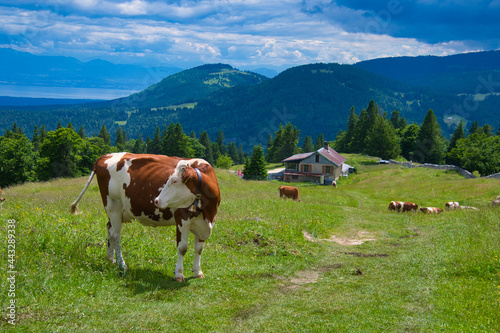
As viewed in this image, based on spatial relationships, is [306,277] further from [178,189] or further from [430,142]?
[430,142]

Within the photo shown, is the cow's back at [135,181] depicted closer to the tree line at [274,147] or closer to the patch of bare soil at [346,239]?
the patch of bare soil at [346,239]

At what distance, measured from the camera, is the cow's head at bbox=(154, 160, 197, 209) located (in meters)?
9.03

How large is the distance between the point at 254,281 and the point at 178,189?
3331 millimetres

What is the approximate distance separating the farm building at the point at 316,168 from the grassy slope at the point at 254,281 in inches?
2169

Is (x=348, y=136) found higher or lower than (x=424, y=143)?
higher

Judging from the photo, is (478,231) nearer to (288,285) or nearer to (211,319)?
(288,285)

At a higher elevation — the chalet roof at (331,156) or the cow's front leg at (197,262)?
the cow's front leg at (197,262)

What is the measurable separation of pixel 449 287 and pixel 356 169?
75.4 meters

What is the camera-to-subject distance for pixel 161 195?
9.06 m

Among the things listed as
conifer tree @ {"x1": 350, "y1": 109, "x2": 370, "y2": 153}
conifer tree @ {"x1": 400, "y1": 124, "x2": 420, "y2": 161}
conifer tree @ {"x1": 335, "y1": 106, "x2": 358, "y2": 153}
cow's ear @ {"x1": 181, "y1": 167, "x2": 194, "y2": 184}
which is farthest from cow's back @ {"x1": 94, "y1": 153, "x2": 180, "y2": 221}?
conifer tree @ {"x1": 335, "y1": 106, "x2": 358, "y2": 153}

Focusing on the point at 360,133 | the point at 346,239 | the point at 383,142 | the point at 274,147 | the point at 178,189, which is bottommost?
the point at 274,147

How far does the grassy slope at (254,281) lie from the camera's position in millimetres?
6879

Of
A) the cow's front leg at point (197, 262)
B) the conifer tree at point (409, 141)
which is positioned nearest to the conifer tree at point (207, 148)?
the conifer tree at point (409, 141)

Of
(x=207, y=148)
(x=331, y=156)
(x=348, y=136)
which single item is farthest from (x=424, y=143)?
(x=207, y=148)
